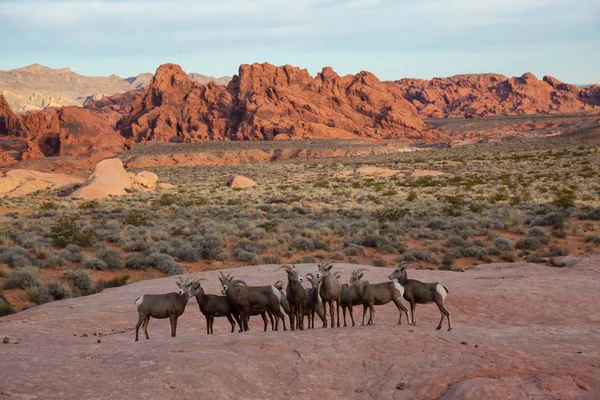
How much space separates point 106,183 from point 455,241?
34.0 m

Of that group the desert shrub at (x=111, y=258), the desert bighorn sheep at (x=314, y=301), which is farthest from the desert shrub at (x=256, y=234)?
the desert bighorn sheep at (x=314, y=301)

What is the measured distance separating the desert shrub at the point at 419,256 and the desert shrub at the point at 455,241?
2.37m

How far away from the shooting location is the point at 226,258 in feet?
72.9

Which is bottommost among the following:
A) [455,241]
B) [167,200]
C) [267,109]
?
[167,200]

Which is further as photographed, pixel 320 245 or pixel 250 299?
pixel 320 245

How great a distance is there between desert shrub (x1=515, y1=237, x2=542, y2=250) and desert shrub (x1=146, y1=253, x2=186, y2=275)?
13.7 m

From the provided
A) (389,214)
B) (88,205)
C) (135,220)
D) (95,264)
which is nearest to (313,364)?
(95,264)

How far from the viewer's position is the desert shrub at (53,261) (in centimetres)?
1928

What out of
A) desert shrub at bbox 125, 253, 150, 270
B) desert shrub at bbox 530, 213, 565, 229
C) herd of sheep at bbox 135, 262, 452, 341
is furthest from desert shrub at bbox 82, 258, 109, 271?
desert shrub at bbox 530, 213, 565, 229

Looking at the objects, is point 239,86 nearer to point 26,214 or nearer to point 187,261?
point 26,214

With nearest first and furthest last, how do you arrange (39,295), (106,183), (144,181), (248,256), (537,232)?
1. (39,295)
2. (248,256)
3. (537,232)
4. (106,183)
5. (144,181)

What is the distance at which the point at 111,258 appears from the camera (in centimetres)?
2019

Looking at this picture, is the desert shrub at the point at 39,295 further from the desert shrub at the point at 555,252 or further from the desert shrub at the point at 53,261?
the desert shrub at the point at 555,252

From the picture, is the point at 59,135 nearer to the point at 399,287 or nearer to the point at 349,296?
the point at 349,296
